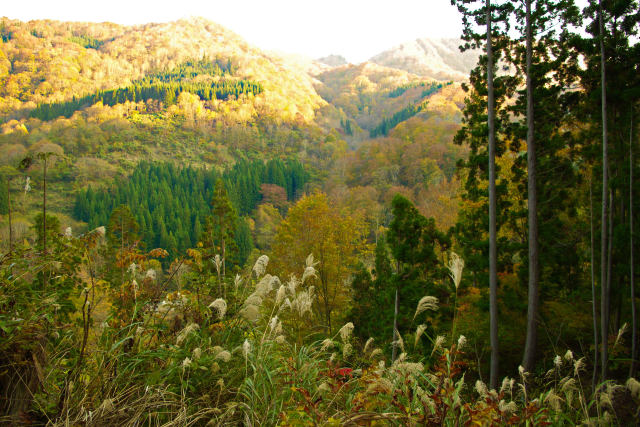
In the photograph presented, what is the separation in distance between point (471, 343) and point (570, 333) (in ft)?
12.9

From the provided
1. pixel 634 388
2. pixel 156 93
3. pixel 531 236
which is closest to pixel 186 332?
pixel 634 388

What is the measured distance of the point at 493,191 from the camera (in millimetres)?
11008

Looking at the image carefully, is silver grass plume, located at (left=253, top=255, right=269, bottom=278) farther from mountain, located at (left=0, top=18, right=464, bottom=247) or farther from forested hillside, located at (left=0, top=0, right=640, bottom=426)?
mountain, located at (left=0, top=18, right=464, bottom=247)

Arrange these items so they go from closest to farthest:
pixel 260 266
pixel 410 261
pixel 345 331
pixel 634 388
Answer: pixel 634 388 → pixel 345 331 → pixel 260 266 → pixel 410 261

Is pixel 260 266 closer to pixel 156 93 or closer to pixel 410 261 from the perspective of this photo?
pixel 410 261

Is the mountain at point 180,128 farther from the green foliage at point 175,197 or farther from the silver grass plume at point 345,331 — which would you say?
the silver grass plume at point 345,331

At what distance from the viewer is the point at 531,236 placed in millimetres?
10531

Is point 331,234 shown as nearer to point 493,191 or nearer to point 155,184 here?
point 493,191

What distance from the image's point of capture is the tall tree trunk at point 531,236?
10.2m

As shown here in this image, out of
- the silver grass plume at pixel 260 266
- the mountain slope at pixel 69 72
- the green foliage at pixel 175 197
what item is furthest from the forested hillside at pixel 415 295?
the mountain slope at pixel 69 72

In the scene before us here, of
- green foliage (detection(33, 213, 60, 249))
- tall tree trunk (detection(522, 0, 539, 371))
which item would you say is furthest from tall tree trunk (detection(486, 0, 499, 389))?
green foliage (detection(33, 213, 60, 249))

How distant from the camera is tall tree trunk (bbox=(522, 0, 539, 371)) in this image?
33.5 ft

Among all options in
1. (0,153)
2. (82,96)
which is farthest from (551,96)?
(82,96)

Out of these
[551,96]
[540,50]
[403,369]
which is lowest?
[403,369]
